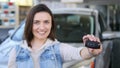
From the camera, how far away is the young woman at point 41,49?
92.7 inches

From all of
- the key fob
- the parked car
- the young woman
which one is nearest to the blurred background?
the parked car

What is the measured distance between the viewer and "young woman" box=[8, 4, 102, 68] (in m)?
2.36

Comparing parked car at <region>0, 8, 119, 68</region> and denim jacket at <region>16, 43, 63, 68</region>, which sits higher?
denim jacket at <region>16, 43, 63, 68</region>

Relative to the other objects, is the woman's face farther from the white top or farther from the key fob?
the key fob

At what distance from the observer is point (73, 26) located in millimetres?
6797

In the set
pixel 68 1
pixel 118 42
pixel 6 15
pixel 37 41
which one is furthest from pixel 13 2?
pixel 37 41

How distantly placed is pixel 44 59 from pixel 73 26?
4.46 m

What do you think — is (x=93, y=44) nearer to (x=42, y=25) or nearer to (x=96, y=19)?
(x=42, y=25)

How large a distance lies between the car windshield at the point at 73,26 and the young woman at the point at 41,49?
391 centimetres

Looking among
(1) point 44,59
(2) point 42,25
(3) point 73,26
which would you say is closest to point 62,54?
(1) point 44,59

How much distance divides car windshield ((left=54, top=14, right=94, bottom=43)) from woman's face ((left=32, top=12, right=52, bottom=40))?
154 inches

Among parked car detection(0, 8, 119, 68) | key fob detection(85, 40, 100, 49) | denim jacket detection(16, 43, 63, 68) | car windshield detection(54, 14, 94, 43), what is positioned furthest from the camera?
car windshield detection(54, 14, 94, 43)

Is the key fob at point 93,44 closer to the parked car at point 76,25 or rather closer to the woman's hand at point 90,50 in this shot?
the woman's hand at point 90,50

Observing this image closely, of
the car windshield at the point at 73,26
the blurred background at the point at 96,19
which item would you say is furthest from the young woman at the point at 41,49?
the car windshield at the point at 73,26
